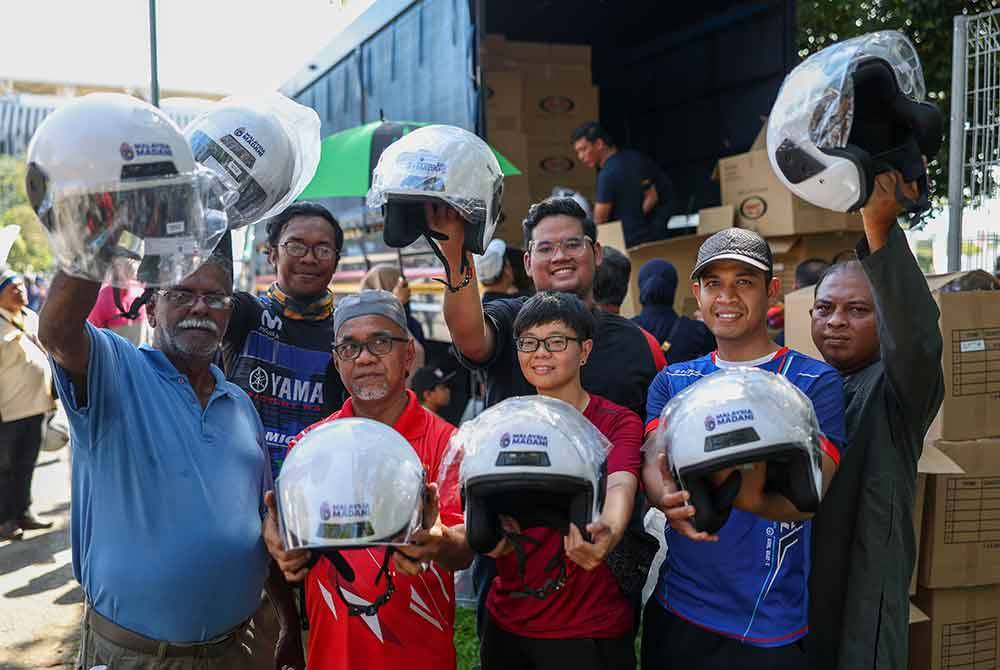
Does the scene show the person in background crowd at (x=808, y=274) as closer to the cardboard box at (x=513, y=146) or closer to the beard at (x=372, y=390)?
the cardboard box at (x=513, y=146)

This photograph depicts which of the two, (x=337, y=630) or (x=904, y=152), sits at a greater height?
(x=904, y=152)

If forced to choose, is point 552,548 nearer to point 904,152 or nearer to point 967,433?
point 904,152

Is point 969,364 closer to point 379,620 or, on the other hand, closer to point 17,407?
point 379,620

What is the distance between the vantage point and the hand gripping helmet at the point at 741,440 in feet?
6.33

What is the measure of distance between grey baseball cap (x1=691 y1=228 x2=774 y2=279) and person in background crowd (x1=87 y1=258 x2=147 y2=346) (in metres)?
1.69

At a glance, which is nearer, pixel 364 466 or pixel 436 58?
pixel 364 466

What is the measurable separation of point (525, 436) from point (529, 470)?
0.30 ft

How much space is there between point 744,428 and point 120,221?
145 centimetres

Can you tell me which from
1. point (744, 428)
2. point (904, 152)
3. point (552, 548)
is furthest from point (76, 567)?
point (904, 152)

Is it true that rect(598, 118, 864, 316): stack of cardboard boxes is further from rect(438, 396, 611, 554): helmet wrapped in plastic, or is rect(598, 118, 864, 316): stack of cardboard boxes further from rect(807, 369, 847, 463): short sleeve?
rect(438, 396, 611, 554): helmet wrapped in plastic

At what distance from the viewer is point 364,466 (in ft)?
6.55

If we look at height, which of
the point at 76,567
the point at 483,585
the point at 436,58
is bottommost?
the point at 483,585

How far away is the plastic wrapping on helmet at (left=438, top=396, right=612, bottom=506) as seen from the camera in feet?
6.49

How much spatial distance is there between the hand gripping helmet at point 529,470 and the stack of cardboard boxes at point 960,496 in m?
2.14
